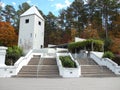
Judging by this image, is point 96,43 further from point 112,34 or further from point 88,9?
point 88,9

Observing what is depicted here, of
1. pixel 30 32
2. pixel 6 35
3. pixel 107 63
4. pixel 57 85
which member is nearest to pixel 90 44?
pixel 107 63

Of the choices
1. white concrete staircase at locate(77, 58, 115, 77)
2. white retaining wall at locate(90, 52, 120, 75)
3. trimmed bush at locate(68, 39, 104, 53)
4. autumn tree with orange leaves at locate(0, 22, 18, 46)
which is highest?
autumn tree with orange leaves at locate(0, 22, 18, 46)

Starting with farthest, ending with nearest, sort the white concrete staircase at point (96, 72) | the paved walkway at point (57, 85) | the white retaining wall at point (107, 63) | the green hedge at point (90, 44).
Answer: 1. the green hedge at point (90, 44)
2. the white retaining wall at point (107, 63)
3. the white concrete staircase at point (96, 72)
4. the paved walkway at point (57, 85)

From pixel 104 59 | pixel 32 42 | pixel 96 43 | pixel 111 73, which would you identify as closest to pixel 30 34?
pixel 32 42

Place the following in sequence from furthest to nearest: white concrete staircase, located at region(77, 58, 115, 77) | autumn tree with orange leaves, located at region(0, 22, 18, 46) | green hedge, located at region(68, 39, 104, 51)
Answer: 1. autumn tree with orange leaves, located at region(0, 22, 18, 46)
2. green hedge, located at region(68, 39, 104, 51)
3. white concrete staircase, located at region(77, 58, 115, 77)

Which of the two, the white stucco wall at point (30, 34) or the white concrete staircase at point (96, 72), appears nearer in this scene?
the white concrete staircase at point (96, 72)

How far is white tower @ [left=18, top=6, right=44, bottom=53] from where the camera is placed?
1610 inches

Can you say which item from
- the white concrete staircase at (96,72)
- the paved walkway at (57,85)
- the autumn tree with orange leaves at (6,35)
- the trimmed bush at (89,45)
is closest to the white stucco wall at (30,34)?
the autumn tree with orange leaves at (6,35)

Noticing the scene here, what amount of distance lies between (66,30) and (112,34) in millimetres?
12781

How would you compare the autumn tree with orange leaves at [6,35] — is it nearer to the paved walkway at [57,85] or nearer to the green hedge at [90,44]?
the green hedge at [90,44]

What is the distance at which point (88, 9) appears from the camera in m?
51.9

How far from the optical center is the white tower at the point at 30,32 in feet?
134

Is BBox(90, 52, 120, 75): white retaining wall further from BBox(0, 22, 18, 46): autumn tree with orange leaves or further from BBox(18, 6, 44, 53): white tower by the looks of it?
BBox(0, 22, 18, 46): autumn tree with orange leaves

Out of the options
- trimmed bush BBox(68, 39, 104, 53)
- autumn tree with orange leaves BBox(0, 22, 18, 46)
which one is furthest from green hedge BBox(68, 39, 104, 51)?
autumn tree with orange leaves BBox(0, 22, 18, 46)
